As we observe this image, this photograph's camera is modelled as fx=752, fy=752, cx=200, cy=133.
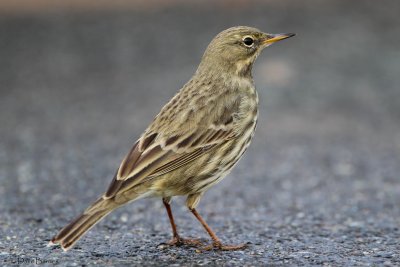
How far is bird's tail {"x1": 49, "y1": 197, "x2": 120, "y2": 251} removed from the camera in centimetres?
627

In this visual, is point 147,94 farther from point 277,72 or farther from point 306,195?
point 306,195

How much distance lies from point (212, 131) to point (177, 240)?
116cm

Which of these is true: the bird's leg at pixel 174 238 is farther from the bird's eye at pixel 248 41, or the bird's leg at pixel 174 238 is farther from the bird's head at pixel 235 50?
the bird's eye at pixel 248 41

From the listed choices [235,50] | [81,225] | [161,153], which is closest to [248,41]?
[235,50]

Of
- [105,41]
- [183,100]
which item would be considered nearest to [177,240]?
[183,100]

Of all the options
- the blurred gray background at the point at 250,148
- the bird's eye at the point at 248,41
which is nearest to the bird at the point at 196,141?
the bird's eye at the point at 248,41

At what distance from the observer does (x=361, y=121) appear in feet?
45.2

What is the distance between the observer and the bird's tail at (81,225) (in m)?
Answer: 6.27

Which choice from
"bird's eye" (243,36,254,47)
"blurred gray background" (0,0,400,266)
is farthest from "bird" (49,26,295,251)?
"blurred gray background" (0,0,400,266)

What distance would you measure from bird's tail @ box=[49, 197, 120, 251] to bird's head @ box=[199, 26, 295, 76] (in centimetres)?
219

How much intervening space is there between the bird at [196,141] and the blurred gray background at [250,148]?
496 mm

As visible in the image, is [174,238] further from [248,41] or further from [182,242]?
[248,41]

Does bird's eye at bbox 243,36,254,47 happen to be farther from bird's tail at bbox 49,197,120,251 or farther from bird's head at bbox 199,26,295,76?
bird's tail at bbox 49,197,120,251

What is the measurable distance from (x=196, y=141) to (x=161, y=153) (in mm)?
406
